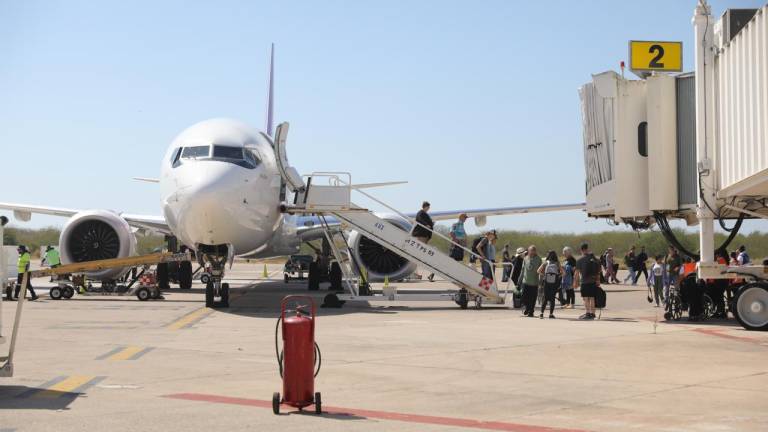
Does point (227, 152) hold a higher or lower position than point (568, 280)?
higher

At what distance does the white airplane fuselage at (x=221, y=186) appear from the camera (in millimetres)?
17406

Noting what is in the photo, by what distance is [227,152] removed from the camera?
18.5 m

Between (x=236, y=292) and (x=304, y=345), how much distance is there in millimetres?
18819

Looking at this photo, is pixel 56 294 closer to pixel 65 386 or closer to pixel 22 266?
pixel 22 266

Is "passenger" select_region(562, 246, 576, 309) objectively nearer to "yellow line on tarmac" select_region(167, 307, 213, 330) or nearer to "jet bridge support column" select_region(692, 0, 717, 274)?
"jet bridge support column" select_region(692, 0, 717, 274)

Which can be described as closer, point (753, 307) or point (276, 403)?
point (276, 403)

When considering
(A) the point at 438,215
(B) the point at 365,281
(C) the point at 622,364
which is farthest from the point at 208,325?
(A) the point at 438,215

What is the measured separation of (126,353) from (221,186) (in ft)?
22.2

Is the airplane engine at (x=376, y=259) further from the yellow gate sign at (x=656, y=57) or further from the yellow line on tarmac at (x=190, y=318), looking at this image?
the yellow gate sign at (x=656, y=57)

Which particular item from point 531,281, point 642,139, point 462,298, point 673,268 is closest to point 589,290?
point 531,281

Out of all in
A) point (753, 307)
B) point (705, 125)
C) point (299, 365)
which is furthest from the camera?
point (753, 307)

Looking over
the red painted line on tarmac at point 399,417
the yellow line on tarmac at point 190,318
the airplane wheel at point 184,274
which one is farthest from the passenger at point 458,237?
the red painted line on tarmac at point 399,417

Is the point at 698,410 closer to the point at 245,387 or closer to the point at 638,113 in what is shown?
the point at 245,387

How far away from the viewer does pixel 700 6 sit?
46.4 ft
